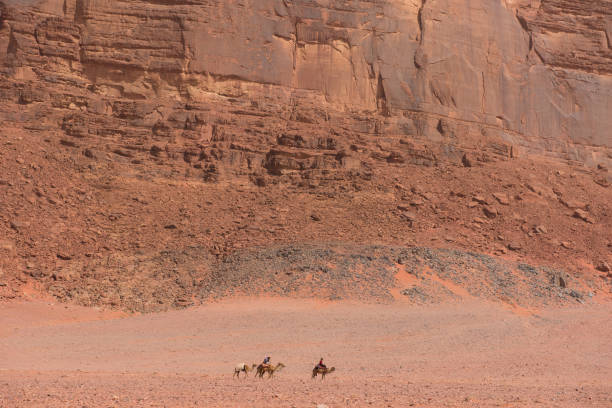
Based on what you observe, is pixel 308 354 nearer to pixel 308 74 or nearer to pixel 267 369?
pixel 267 369

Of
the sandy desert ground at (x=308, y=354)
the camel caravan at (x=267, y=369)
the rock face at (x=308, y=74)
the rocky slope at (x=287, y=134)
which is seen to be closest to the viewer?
the sandy desert ground at (x=308, y=354)

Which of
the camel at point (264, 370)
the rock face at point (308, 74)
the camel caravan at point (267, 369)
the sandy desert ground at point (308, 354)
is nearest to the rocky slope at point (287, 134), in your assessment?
the rock face at point (308, 74)

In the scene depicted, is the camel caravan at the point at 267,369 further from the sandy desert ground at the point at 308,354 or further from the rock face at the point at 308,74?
the rock face at the point at 308,74

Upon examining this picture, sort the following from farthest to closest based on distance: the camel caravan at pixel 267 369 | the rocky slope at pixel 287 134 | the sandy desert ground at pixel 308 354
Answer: the rocky slope at pixel 287 134 < the camel caravan at pixel 267 369 < the sandy desert ground at pixel 308 354

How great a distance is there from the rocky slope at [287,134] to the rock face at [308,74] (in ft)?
0.29

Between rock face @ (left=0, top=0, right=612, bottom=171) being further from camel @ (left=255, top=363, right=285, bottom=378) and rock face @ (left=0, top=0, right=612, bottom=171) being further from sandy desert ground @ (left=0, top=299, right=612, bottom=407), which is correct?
camel @ (left=255, top=363, right=285, bottom=378)

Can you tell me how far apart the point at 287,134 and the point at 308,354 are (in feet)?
50.3

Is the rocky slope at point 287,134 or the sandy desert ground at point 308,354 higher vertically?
the rocky slope at point 287,134

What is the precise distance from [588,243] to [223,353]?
17.8m

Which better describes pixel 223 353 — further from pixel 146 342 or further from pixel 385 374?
pixel 385 374

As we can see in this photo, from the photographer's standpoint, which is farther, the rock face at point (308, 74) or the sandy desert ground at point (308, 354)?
the rock face at point (308, 74)

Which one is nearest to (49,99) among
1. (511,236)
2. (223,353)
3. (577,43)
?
(223,353)

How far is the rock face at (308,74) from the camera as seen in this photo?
100 feet

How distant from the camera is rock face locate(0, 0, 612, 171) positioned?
30.5 metres
